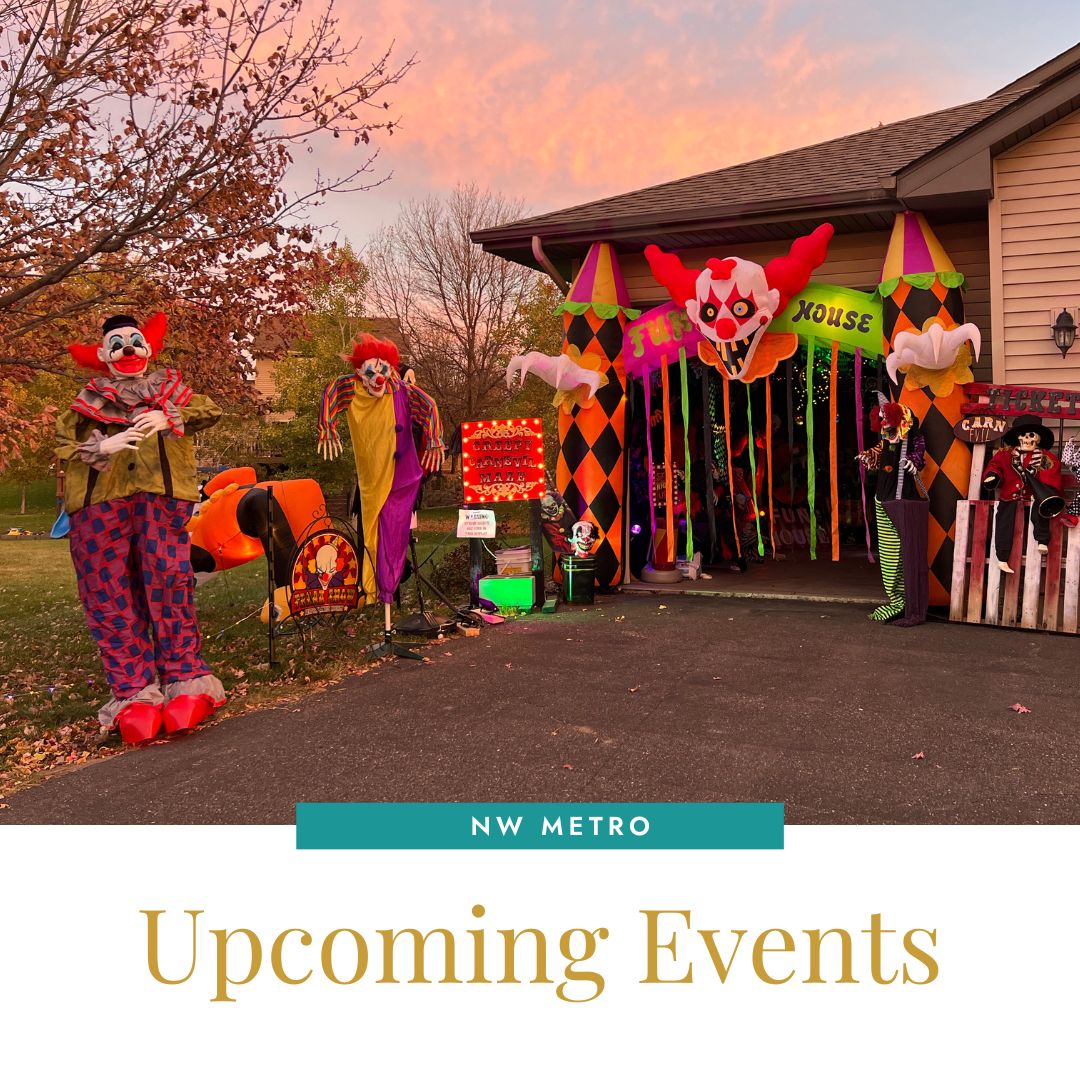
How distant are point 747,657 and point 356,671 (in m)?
2.77

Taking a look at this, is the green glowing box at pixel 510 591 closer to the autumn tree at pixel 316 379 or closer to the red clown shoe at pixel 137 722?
the red clown shoe at pixel 137 722

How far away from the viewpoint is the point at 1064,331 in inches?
279

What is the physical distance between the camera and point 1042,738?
4.23 meters

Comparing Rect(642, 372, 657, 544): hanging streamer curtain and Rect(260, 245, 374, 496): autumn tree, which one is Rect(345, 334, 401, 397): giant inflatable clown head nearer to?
Rect(642, 372, 657, 544): hanging streamer curtain

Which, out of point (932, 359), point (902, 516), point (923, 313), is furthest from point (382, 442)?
point (923, 313)

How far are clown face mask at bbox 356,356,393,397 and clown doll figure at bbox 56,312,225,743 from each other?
152 centimetres

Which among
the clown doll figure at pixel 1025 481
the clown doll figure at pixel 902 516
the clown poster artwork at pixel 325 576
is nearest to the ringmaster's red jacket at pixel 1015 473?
the clown doll figure at pixel 1025 481

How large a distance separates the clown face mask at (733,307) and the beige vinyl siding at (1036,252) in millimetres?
1912

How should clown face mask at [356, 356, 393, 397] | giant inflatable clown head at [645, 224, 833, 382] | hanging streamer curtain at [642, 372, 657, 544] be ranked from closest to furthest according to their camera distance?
clown face mask at [356, 356, 393, 397]
giant inflatable clown head at [645, 224, 833, 382]
hanging streamer curtain at [642, 372, 657, 544]

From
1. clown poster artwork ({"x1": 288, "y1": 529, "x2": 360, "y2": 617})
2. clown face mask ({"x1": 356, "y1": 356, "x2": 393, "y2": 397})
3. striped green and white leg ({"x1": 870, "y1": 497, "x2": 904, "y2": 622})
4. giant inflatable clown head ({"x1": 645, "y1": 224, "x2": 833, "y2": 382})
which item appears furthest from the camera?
giant inflatable clown head ({"x1": 645, "y1": 224, "x2": 833, "y2": 382})

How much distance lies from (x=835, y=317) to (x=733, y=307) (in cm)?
101

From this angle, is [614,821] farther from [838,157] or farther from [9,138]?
[838,157]

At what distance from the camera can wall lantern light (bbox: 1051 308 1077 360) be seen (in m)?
7.08

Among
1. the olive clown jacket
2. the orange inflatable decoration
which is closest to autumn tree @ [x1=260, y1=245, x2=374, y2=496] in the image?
the orange inflatable decoration
